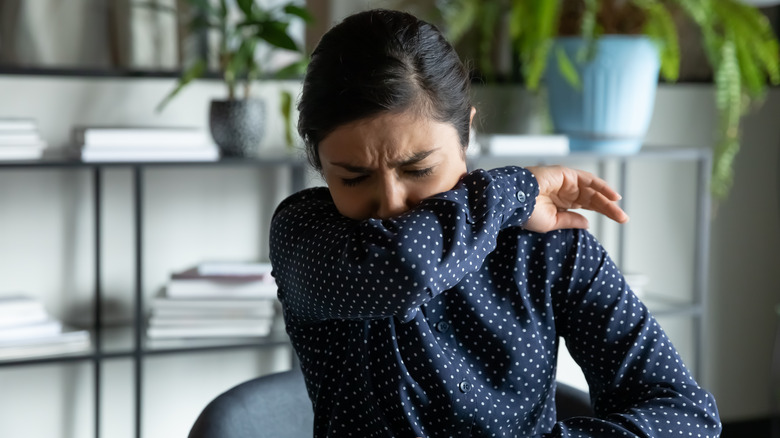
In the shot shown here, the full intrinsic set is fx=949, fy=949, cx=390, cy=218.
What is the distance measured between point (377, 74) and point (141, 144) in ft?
4.24

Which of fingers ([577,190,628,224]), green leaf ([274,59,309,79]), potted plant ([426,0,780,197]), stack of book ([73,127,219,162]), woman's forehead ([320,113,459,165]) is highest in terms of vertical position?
potted plant ([426,0,780,197])

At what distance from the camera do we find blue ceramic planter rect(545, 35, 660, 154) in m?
2.56

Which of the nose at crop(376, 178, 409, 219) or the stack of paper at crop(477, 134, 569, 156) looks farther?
the stack of paper at crop(477, 134, 569, 156)

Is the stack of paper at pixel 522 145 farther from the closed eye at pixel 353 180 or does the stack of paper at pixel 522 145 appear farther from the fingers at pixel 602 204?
the closed eye at pixel 353 180

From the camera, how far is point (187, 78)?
231 centimetres

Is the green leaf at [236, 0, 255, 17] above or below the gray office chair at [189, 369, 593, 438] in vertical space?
above

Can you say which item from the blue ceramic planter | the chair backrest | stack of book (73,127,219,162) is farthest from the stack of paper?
the chair backrest

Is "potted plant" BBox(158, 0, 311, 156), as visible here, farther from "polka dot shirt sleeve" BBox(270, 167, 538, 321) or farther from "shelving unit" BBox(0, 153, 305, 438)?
"polka dot shirt sleeve" BBox(270, 167, 538, 321)

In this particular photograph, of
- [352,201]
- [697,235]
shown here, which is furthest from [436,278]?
[697,235]

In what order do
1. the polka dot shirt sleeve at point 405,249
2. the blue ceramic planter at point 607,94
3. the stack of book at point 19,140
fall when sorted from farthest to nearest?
the blue ceramic planter at point 607,94
the stack of book at point 19,140
the polka dot shirt sleeve at point 405,249

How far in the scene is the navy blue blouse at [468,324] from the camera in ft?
3.43

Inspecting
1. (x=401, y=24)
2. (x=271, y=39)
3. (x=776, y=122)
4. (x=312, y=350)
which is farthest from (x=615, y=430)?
(x=776, y=122)

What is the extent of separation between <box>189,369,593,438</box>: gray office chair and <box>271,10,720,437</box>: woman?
0.38 feet

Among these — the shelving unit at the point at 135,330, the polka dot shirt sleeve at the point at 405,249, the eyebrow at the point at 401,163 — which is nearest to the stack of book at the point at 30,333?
the shelving unit at the point at 135,330
